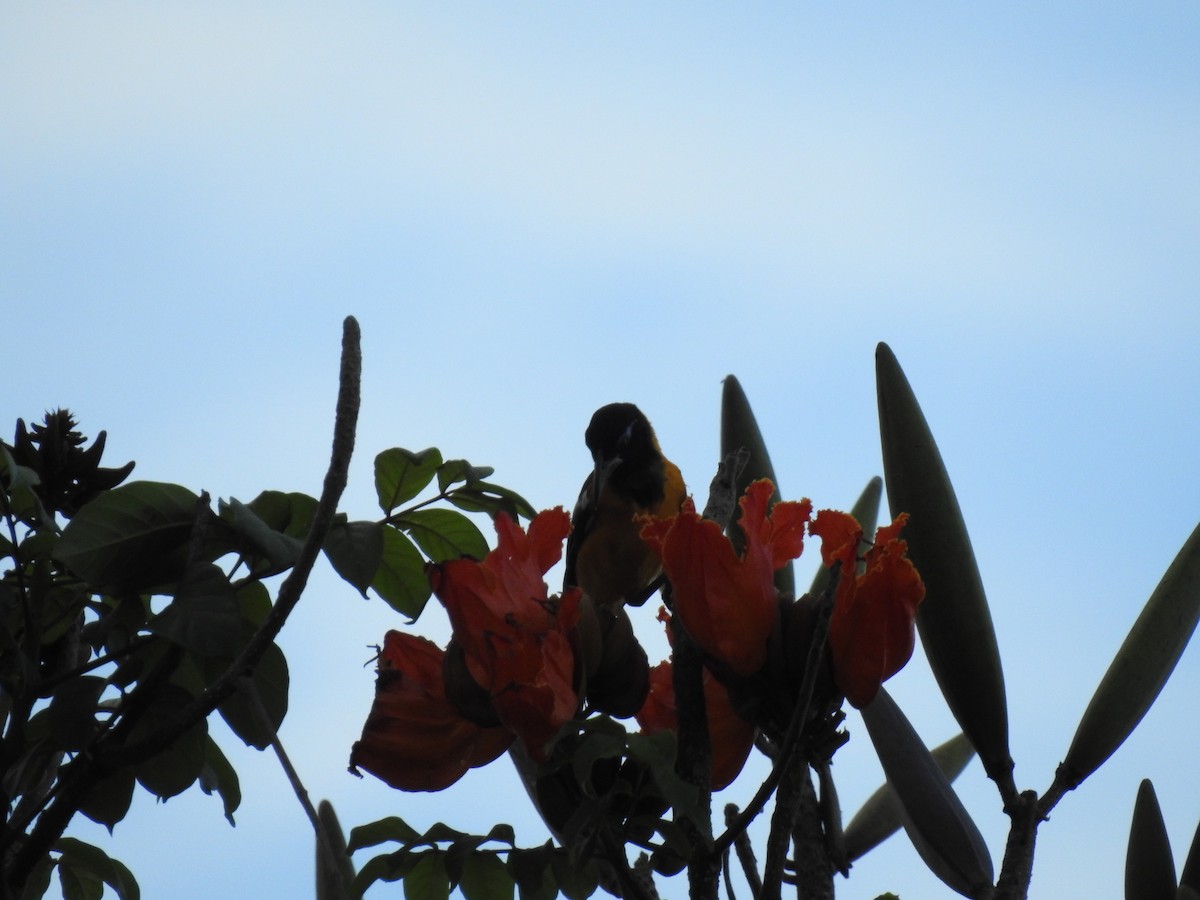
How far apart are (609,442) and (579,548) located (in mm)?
350

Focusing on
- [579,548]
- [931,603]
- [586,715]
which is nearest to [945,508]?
[931,603]

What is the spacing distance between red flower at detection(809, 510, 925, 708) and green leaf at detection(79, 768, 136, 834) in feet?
2.54

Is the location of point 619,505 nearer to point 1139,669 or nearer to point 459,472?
point 459,472

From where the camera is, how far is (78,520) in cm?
127

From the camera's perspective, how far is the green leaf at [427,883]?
1.32m

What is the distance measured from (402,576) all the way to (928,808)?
0.66 meters

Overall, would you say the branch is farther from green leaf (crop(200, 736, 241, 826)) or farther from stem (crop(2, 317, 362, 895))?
green leaf (crop(200, 736, 241, 826))

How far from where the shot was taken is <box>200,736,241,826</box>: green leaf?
1.54m

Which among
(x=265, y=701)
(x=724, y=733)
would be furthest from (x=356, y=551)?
(x=724, y=733)

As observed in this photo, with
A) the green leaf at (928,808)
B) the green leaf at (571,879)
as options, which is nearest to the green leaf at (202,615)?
the green leaf at (571,879)

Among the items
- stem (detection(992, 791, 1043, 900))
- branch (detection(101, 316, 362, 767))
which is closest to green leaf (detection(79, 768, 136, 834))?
branch (detection(101, 316, 362, 767))

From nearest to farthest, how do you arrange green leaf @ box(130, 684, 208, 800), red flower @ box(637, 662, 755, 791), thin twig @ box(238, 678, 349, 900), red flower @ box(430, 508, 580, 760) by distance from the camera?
thin twig @ box(238, 678, 349, 900), red flower @ box(430, 508, 580, 760), red flower @ box(637, 662, 755, 791), green leaf @ box(130, 684, 208, 800)

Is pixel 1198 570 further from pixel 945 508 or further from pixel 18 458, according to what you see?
pixel 18 458

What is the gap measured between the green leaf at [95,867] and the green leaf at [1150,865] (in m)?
1.06
